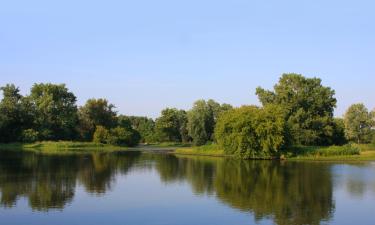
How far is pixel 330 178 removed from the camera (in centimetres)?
4375

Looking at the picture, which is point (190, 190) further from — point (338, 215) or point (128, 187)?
point (338, 215)

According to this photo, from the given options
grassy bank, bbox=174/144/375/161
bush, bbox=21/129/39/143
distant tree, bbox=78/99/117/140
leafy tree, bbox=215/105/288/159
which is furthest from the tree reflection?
distant tree, bbox=78/99/117/140

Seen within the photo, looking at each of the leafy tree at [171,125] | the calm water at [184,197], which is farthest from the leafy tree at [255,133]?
the leafy tree at [171,125]

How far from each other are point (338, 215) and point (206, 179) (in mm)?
17622

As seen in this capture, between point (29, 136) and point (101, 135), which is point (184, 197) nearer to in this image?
point (29, 136)

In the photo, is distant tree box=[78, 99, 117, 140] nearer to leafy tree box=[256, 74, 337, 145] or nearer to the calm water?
leafy tree box=[256, 74, 337, 145]

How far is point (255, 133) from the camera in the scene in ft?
227

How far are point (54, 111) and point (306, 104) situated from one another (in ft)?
199

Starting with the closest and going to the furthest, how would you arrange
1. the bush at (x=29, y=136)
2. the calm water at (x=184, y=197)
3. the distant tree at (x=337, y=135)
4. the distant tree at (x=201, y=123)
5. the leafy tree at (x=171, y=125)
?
1. the calm water at (x=184, y=197)
2. the distant tree at (x=337, y=135)
3. the bush at (x=29, y=136)
4. the distant tree at (x=201, y=123)
5. the leafy tree at (x=171, y=125)

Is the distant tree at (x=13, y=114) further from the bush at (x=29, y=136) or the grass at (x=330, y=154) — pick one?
the grass at (x=330, y=154)

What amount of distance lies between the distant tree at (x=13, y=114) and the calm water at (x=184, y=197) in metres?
61.1

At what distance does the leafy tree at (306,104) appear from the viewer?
80938 millimetres

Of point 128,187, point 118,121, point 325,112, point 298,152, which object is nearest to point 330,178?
point 128,187

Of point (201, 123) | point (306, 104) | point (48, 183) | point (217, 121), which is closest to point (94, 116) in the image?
point (201, 123)
